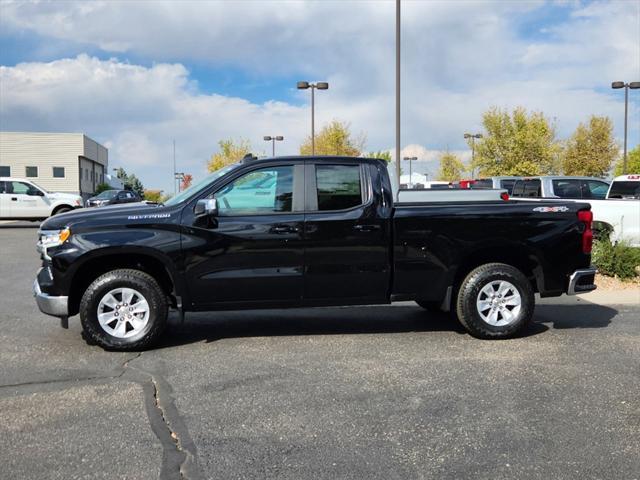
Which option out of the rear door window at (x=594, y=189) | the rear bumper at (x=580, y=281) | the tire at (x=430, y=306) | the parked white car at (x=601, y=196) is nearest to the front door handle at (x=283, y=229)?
the tire at (x=430, y=306)

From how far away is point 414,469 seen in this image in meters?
3.47

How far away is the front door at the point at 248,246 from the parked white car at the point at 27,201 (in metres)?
19.0

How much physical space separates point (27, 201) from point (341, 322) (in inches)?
779

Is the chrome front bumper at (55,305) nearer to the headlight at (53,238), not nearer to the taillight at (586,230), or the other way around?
the headlight at (53,238)

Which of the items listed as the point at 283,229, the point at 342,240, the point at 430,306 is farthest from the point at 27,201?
the point at 342,240

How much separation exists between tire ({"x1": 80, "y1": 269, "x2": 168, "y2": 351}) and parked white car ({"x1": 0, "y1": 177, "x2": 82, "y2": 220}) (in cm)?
1880

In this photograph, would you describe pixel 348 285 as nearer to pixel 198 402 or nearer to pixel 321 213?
pixel 321 213

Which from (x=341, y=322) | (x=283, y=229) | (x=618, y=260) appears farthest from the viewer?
(x=618, y=260)

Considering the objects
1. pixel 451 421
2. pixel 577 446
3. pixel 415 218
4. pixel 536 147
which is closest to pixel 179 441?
pixel 451 421

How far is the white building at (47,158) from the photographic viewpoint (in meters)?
55.2

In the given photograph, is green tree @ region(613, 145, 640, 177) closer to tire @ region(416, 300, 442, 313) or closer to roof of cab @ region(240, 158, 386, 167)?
tire @ region(416, 300, 442, 313)

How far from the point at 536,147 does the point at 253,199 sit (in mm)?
41199

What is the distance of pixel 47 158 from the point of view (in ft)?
186

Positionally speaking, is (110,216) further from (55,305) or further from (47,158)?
(47,158)
